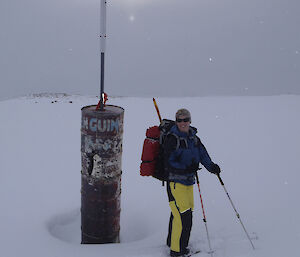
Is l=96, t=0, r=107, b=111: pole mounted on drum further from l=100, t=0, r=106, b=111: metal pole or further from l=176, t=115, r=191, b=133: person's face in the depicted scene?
l=176, t=115, r=191, b=133: person's face

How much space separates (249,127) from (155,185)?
5.62 m

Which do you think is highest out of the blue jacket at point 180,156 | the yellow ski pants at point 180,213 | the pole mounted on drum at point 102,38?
the pole mounted on drum at point 102,38

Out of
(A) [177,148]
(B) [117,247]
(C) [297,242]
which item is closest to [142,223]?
(B) [117,247]

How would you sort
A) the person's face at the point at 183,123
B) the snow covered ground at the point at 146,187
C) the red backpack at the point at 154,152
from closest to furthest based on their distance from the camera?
the person's face at the point at 183,123 → the red backpack at the point at 154,152 → the snow covered ground at the point at 146,187

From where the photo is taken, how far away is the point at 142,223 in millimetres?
6004

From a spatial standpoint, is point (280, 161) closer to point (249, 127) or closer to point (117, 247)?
point (249, 127)

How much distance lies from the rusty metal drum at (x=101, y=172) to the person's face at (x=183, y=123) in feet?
2.87

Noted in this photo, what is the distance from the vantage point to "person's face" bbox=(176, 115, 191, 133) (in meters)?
4.47

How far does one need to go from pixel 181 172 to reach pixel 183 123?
689mm

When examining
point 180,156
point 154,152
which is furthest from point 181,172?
point 154,152

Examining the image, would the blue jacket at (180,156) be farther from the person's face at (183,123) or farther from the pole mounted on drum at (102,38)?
the pole mounted on drum at (102,38)

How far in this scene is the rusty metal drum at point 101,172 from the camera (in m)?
4.64

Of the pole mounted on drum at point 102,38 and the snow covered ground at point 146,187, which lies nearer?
the pole mounted on drum at point 102,38

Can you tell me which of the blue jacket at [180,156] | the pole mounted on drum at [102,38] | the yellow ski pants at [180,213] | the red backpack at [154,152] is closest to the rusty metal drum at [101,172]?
the pole mounted on drum at [102,38]
